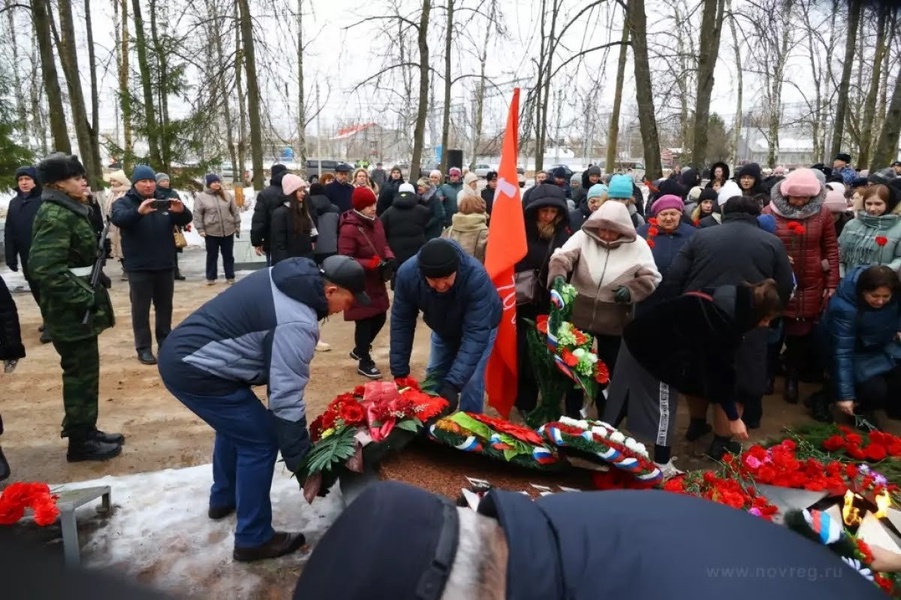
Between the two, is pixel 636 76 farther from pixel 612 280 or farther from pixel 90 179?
pixel 90 179

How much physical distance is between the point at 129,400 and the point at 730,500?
439 centimetres

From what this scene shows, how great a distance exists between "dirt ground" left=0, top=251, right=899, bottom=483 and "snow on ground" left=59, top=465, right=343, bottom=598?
1.23ft

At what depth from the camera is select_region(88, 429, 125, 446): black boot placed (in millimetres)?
4113

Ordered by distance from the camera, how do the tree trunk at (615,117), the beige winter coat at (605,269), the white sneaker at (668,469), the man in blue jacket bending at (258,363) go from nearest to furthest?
1. the man in blue jacket bending at (258,363)
2. the white sneaker at (668,469)
3. the beige winter coat at (605,269)
4. the tree trunk at (615,117)

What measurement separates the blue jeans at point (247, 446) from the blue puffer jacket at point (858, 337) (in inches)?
151

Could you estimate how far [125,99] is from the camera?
37.6ft

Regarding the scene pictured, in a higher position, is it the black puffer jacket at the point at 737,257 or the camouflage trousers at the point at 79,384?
the black puffer jacket at the point at 737,257

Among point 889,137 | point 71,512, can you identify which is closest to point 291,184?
point 71,512

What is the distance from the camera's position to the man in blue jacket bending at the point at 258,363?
2754mm

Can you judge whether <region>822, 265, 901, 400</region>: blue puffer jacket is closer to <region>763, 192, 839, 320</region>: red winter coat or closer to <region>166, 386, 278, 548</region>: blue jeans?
<region>763, 192, 839, 320</region>: red winter coat

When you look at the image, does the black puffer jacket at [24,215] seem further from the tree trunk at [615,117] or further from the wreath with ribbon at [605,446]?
the tree trunk at [615,117]

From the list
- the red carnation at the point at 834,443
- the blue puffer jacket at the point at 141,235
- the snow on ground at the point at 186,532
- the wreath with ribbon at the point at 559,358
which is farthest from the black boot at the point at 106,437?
the red carnation at the point at 834,443

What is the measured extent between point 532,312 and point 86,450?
122 inches

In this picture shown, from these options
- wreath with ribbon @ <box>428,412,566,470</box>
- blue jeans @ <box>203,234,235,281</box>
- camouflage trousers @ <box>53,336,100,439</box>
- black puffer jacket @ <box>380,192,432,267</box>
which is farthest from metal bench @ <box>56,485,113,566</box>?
blue jeans @ <box>203,234,235,281</box>
